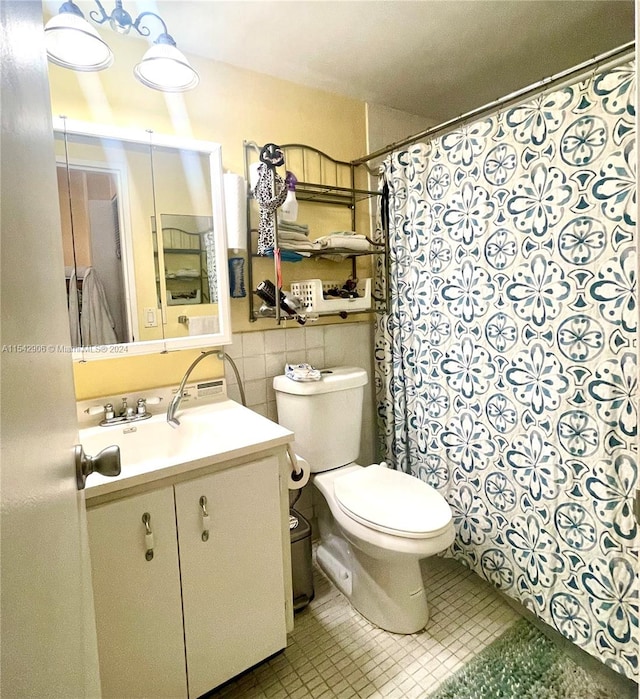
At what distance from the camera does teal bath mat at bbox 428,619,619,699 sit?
4.10ft

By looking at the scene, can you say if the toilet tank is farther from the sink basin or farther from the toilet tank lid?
the sink basin

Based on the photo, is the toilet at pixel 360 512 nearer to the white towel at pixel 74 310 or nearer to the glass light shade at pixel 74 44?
the white towel at pixel 74 310

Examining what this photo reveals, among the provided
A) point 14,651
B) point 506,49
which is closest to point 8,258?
point 14,651

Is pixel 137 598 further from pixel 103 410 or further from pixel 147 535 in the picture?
pixel 103 410

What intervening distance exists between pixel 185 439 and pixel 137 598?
49 centimetres

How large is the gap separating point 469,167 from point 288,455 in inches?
48.7

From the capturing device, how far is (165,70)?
1.35m

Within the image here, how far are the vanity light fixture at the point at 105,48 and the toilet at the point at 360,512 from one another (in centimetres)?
114

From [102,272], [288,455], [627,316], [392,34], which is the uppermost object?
[392,34]

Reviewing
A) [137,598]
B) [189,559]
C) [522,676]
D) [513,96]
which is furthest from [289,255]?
[522,676]

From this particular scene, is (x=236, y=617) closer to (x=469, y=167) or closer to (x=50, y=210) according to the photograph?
(x=50, y=210)

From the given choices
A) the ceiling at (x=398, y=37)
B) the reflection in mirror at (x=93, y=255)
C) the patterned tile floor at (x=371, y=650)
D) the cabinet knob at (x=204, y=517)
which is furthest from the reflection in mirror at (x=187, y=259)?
the patterned tile floor at (x=371, y=650)

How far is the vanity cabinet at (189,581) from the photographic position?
1008 mm

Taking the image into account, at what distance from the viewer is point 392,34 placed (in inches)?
59.8
